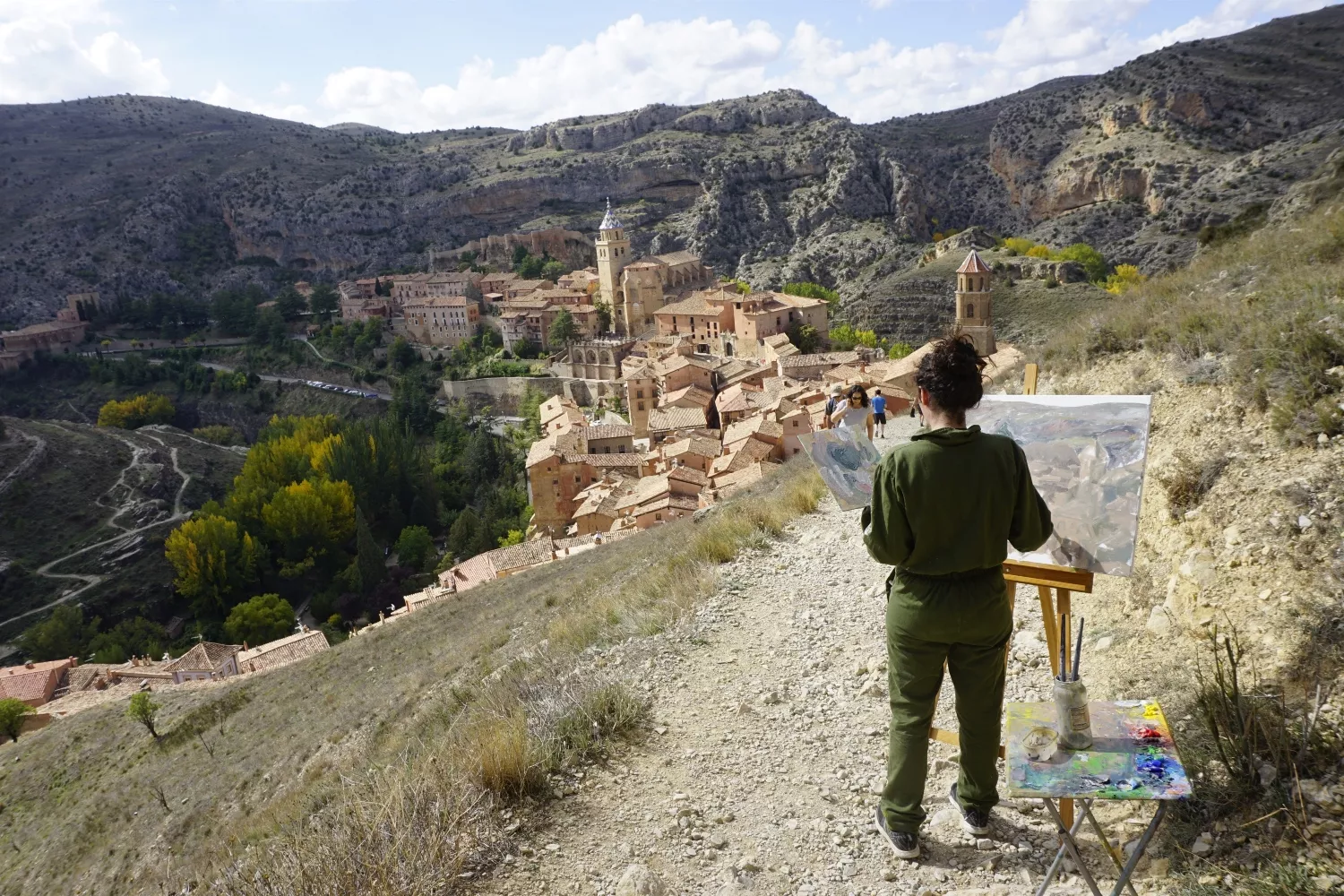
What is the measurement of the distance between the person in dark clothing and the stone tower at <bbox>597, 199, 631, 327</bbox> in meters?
43.4

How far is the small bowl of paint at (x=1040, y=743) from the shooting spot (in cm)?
265

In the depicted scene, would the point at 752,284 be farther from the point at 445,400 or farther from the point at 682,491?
the point at 682,491

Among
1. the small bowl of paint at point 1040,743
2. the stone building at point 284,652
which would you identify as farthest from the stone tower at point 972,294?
the small bowl of paint at point 1040,743

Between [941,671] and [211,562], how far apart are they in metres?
32.1

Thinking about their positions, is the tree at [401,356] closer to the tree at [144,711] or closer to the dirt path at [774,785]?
the tree at [144,711]

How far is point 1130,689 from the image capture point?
12.1ft

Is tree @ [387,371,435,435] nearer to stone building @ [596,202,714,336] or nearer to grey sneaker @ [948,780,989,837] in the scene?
stone building @ [596,202,714,336]

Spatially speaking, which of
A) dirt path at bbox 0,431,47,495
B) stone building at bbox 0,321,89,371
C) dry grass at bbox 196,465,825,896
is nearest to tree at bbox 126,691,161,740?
dry grass at bbox 196,465,825,896

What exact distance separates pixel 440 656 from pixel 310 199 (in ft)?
255

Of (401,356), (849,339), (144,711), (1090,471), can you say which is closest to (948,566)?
(1090,471)

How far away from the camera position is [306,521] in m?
32.1

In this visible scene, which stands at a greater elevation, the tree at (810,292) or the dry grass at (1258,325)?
the dry grass at (1258,325)

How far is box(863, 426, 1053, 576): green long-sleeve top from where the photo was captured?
9.35ft

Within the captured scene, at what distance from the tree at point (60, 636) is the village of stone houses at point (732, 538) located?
139 millimetres
